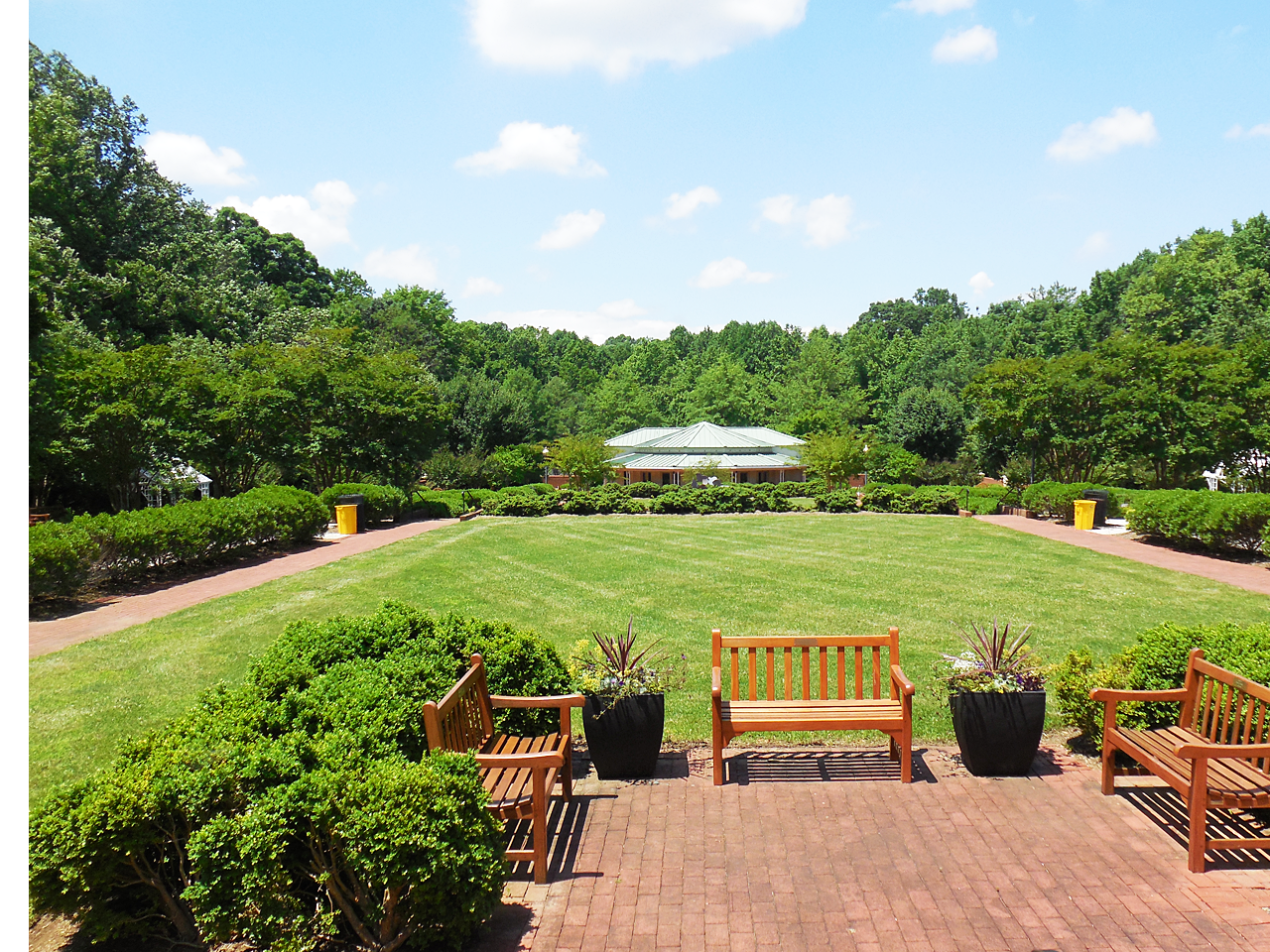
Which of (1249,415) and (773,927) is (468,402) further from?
(773,927)

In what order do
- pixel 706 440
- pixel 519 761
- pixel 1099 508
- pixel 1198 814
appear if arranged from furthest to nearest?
pixel 706 440 < pixel 1099 508 < pixel 519 761 < pixel 1198 814

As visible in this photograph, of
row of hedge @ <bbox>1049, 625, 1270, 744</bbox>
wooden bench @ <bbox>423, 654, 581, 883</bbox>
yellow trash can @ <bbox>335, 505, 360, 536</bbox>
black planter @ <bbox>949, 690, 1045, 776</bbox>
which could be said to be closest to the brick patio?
black planter @ <bbox>949, 690, 1045, 776</bbox>

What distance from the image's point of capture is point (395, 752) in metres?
4.27

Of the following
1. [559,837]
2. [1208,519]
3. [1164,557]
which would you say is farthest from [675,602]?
[1208,519]

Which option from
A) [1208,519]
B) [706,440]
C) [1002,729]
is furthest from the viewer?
[706,440]

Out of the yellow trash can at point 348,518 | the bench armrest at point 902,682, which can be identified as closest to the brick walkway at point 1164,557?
the bench armrest at point 902,682

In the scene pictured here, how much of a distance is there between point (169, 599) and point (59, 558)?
1756 mm

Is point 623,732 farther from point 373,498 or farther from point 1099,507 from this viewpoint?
point 1099,507

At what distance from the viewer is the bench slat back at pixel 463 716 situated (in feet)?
Answer: 14.3

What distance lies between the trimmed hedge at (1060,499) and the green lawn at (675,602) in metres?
3.84

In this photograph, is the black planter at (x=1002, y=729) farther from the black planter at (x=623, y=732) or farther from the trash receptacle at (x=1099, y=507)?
the trash receptacle at (x=1099, y=507)

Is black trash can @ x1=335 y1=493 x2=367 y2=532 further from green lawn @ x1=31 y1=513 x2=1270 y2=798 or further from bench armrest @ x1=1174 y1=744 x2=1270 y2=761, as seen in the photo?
bench armrest @ x1=1174 y1=744 x2=1270 y2=761

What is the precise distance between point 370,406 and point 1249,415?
31.7 m

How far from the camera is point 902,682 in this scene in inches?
233
